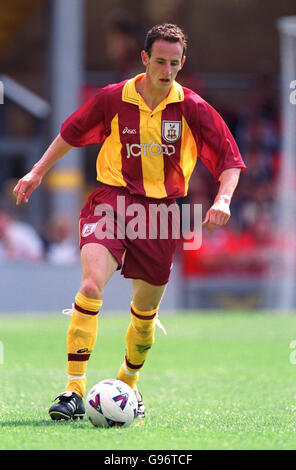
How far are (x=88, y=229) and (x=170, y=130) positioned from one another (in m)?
0.70

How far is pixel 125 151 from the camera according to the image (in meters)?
5.02

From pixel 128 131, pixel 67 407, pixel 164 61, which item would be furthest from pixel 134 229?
pixel 67 407

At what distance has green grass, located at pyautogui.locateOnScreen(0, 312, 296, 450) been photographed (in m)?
4.16

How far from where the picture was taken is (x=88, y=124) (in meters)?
5.10

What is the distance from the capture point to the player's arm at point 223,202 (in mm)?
4578

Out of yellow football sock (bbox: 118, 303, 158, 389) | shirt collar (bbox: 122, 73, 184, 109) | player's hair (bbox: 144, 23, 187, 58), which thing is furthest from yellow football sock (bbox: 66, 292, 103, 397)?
player's hair (bbox: 144, 23, 187, 58)

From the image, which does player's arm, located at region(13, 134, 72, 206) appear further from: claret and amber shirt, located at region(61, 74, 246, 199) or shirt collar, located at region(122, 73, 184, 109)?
→ shirt collar, located at region(122, 73, 184, 109)

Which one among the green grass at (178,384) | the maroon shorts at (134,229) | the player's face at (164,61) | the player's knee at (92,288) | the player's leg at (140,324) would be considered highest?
the player's face at (164,61)

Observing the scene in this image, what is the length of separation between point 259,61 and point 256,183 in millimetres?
5227

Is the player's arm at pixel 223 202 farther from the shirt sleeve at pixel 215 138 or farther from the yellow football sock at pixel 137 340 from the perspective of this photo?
the yellow football sock at pixel 137 340

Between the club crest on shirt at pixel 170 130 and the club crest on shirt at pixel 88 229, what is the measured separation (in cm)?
62

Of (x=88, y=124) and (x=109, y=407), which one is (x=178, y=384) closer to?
(x=109, y=407)

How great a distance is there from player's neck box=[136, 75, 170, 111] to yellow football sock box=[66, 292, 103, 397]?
112 centimetres

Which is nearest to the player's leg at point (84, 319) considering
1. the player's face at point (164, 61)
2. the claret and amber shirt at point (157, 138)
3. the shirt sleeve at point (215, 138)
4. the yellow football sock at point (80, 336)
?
the yellow football sock at point (80, 336)
